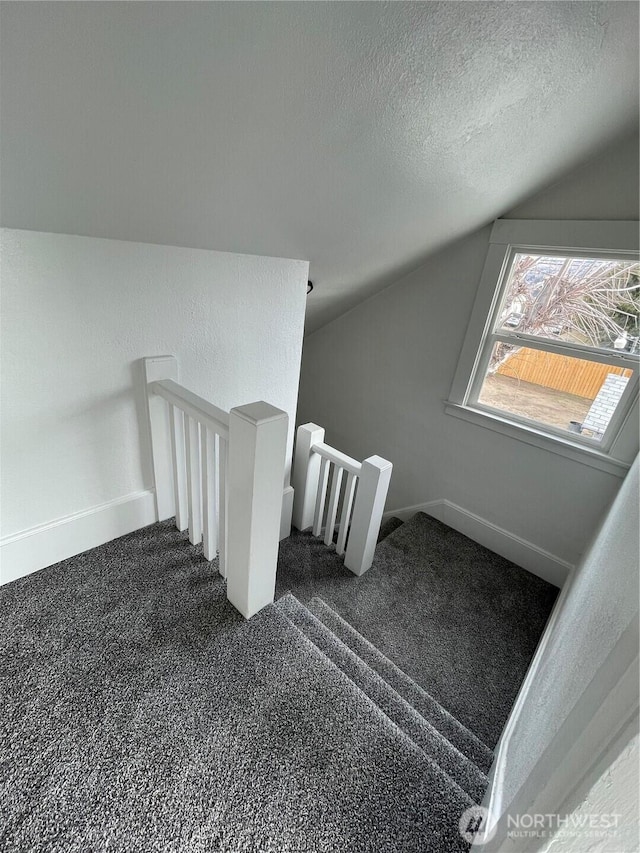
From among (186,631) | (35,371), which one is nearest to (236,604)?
(186,631)

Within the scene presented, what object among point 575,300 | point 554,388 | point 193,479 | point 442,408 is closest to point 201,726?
point 193,479

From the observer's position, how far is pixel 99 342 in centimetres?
135

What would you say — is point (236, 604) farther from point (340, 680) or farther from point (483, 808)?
point (483, 808)

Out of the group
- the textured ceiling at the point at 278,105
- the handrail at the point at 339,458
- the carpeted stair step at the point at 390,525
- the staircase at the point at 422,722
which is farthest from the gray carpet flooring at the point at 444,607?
the textured ceiling at the point at 278,105

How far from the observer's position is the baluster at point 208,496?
1.43 meters

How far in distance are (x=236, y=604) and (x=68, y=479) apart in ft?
2.81

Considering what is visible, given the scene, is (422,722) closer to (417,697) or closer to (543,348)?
(417,697)

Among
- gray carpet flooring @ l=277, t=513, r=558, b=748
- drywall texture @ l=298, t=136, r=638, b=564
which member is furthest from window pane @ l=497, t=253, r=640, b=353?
gray carpet flooring @ l=277, t=513, r=558, b=748

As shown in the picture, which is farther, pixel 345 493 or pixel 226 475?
pixel 345 493

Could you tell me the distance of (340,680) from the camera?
3.91 feet

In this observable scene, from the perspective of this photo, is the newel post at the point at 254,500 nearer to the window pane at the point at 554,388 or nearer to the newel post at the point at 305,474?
the newel post at the point at 305,474

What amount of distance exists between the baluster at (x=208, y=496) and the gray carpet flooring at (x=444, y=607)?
727 millimetres

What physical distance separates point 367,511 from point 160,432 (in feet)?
3.85

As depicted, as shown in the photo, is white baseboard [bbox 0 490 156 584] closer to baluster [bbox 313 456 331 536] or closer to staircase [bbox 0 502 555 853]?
staircase [bbox 0 502 555 853]
